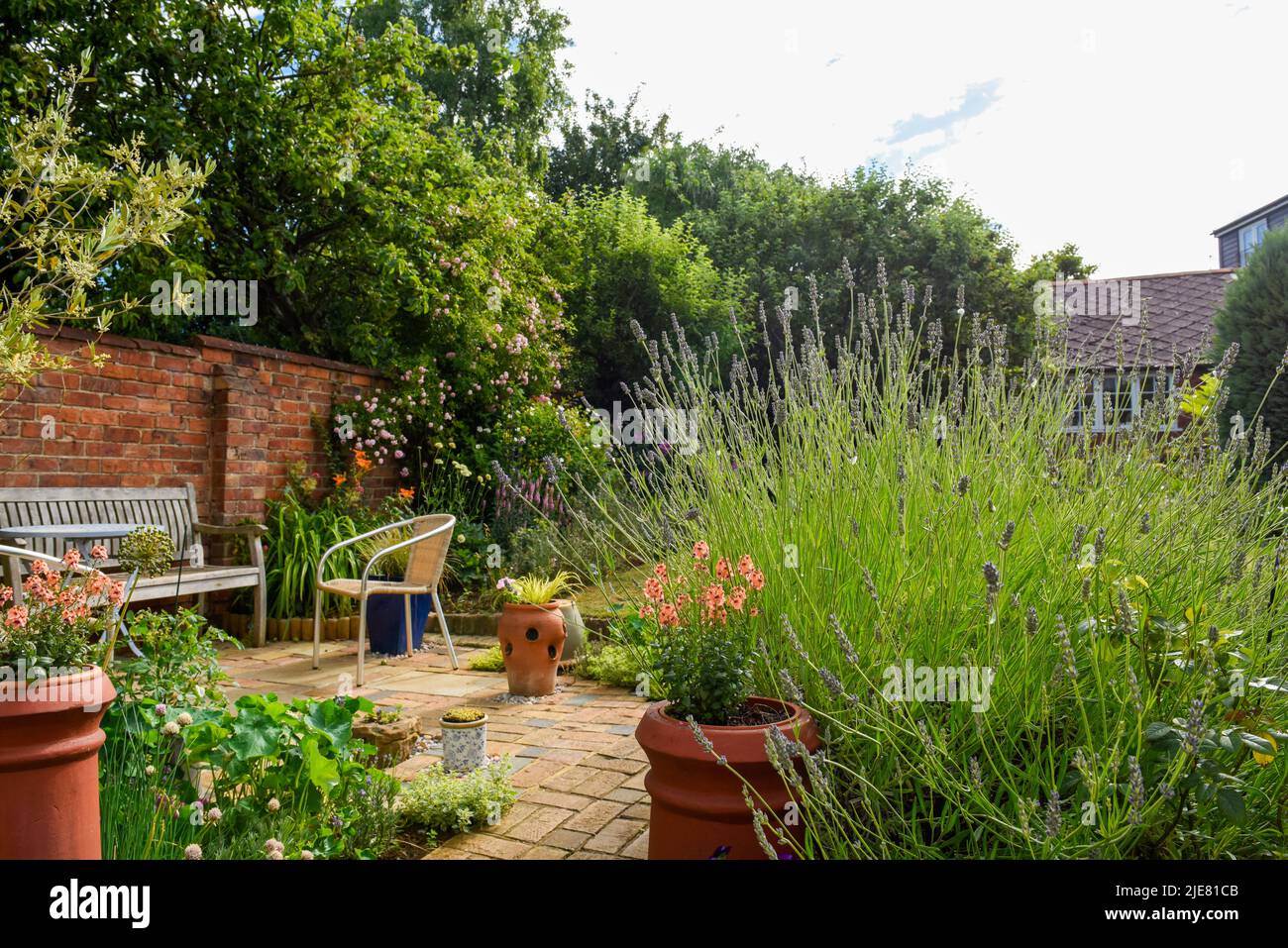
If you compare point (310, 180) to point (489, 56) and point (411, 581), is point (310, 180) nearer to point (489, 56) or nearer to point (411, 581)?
point (411, 581)

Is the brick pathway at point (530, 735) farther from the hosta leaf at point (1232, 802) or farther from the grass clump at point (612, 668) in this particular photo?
the hosta leaf at point (1232, 802)

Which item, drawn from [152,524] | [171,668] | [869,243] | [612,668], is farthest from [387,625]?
[869,243]

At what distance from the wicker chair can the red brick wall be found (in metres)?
1.41

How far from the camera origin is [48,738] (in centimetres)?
170

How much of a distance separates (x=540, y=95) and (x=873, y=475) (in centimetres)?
1659

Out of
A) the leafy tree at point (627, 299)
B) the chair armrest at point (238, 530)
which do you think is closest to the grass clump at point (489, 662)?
the chair armrest at point (238, 530)

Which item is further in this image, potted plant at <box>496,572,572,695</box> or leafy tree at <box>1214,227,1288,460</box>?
leafy tree at <box>1214,227,1288,460</box>

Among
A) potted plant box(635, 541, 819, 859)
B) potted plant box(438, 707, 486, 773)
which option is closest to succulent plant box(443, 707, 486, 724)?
potted plant box(438, 707, 486, 773)

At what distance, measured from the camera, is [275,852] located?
1938mm

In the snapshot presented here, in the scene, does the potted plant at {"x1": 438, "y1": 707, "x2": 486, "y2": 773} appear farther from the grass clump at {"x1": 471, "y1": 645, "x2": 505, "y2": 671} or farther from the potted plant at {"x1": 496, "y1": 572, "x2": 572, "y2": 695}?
the grass clump at {"x1": 471, "y1": 645, "x2": 505, "y2": 671}

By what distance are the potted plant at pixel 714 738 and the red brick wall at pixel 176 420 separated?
13.5 feet

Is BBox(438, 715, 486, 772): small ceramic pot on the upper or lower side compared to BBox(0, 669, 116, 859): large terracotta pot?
lower

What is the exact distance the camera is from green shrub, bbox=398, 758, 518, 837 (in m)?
2.51
